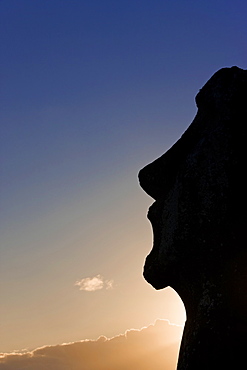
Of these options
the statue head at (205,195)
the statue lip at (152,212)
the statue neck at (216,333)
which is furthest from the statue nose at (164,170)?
the statue neck at (216,333)

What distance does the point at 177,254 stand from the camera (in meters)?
6.83

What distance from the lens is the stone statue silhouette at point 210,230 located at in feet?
19.8

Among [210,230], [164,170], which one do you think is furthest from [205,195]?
[164,170]

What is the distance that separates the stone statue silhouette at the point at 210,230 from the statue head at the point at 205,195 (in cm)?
1

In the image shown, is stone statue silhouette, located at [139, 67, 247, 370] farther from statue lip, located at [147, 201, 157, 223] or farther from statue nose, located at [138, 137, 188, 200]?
statue lip, located at [147, 201, 157, 223]

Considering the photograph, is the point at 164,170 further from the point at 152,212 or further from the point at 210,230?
the point at 210,230

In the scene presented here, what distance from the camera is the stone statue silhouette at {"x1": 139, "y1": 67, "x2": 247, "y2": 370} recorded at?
604 cm

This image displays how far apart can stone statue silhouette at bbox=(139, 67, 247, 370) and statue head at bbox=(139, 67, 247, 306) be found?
0.04ft

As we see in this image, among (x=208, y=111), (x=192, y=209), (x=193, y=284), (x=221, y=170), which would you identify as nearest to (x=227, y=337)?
(x=193, y=284)

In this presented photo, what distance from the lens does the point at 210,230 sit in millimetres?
6508

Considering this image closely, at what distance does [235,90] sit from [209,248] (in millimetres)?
2425

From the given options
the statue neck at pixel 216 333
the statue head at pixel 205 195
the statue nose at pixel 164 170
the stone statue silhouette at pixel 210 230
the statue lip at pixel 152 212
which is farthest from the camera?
the statue lip at pixel 152 212

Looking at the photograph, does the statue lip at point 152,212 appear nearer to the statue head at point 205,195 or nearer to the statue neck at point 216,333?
Result: the statue head at point 205,195

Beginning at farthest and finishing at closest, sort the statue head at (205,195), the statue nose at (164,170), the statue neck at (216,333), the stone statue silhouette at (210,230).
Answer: the statue nose at (164,170), the statue head at (205,195), the stone statue silhouette at (210,230), the statue neck at (216,333)
